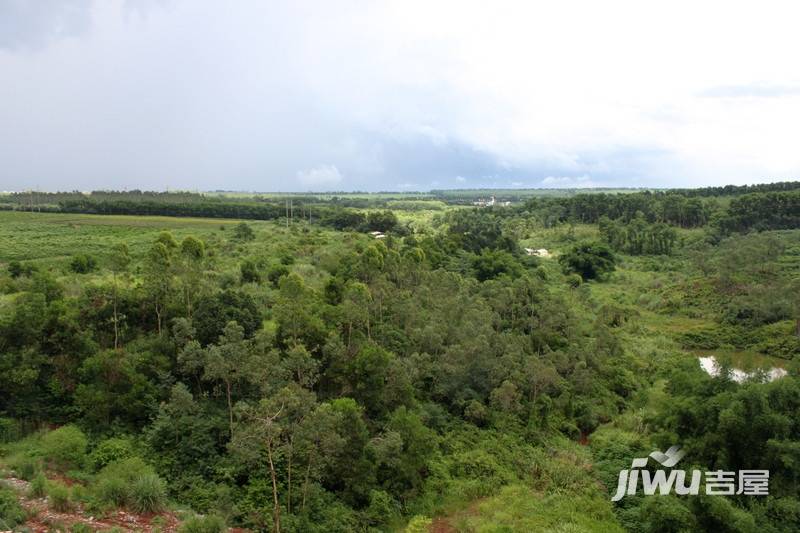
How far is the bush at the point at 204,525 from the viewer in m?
13.0

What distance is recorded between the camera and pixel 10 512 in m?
12.2

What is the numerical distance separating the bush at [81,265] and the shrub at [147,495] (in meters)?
26.1

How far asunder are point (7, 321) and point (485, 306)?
976 inches

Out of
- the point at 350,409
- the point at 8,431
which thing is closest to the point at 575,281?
the point at 350,409

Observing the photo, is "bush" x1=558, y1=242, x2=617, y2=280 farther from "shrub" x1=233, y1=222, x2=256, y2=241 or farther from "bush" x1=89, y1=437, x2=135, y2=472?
"bush" x1=89, y1=437, x2=135, y2=472

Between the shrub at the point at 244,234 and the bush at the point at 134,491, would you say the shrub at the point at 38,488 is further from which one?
the shrub at the point at 244,234

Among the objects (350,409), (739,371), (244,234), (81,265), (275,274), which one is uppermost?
(244,234)

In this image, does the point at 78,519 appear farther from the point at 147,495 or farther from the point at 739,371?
the point at 739,371

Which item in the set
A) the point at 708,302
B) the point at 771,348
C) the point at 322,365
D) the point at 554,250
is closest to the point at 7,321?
the point at 322,365

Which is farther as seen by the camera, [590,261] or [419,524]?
[590,261]

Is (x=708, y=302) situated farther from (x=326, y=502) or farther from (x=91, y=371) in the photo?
(x=91, y=371)

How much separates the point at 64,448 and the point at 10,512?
14.6ft

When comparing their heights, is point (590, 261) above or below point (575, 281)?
above

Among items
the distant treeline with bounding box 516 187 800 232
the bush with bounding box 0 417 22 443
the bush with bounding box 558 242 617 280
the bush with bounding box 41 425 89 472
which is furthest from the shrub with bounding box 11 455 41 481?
the distant treeline with bounding box 516 187 800 232
